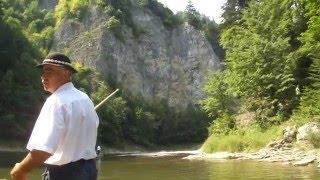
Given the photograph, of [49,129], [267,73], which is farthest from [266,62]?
[49,129]

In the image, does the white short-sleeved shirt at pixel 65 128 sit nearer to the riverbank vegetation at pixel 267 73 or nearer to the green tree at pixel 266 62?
the riverbank vegetation at pixel 267 73

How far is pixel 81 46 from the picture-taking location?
94250 millimetres

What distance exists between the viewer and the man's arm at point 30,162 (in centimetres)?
367

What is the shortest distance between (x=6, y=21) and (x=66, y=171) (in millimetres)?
73381

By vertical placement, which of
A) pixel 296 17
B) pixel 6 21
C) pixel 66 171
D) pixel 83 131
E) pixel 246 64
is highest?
pixel 6 21

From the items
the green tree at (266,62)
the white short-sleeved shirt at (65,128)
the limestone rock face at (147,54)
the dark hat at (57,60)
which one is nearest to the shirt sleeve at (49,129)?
the white short-sleeved shirt at (65,128)

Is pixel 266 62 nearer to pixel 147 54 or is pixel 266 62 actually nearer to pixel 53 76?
pixel 53 76

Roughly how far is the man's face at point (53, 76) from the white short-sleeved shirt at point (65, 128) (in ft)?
0.16

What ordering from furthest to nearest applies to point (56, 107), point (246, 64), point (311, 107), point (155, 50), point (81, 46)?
point (155, 50)
point (81, 46)
point (246, 64)
point (311, 107)
point (56, 107)

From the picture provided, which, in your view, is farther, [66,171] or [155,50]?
[155,50]

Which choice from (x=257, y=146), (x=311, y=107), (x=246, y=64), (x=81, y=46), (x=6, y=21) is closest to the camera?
(x=311, y=107)

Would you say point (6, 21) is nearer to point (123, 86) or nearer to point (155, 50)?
point (123, 86)

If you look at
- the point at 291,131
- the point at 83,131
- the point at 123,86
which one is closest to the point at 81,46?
the point at 123,86

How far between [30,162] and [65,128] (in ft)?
1.14
